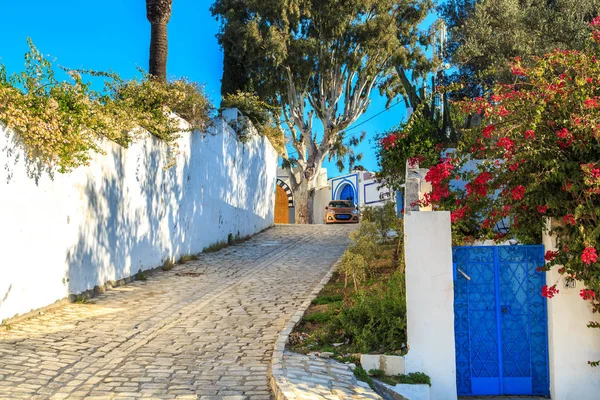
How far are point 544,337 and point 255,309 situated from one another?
4.24 metres

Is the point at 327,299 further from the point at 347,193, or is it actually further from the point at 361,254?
the point at 347,193

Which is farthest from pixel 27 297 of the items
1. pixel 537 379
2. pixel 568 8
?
pixel 568 8

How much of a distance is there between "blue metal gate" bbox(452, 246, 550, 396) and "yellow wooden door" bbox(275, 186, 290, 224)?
24782 millimetres

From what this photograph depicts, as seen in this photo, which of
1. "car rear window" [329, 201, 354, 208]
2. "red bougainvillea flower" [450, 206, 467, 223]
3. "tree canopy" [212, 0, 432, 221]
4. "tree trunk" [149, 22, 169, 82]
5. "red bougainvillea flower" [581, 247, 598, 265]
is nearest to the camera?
"red bougainvillea flower" [581, 247, 598, 265]

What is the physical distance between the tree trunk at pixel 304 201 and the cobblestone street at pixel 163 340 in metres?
14.8

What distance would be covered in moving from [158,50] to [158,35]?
0.41 meters

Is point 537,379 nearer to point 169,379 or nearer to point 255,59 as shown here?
point 169,379

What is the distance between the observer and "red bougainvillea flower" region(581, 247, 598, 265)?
17.5 feet

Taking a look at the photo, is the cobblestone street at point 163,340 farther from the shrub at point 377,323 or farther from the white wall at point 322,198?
the white wall at point 322,198

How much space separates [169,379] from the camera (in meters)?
5.84

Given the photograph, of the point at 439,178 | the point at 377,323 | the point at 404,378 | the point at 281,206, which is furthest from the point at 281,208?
the point at 404,378

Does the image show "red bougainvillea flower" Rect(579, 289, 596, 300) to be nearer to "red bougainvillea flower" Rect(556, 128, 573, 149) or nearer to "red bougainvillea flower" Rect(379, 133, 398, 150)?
"red bougainvillea flower" Rect(556, 128, 573, 149)

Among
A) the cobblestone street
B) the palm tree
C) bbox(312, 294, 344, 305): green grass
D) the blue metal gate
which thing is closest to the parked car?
the palm tree

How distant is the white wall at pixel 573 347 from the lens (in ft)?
20.0
